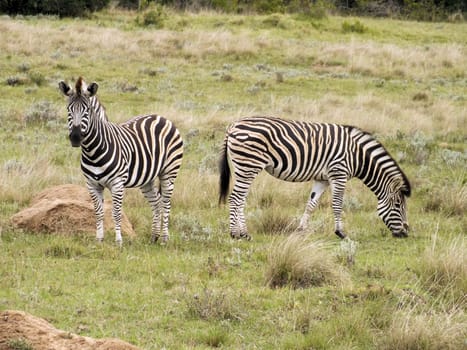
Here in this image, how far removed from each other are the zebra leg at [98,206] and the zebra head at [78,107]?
788 mm

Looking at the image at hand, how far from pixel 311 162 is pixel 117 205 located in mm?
3082

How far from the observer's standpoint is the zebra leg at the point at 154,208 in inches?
409

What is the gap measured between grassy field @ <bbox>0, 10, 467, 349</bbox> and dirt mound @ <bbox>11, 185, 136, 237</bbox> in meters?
0.19

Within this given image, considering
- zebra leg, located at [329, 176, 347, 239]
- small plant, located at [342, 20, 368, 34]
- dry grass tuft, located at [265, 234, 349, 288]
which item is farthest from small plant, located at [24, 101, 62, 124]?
small plant, located at [342, 20, 368, 34]

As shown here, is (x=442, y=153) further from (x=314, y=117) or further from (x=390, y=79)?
(x=390, y=79)

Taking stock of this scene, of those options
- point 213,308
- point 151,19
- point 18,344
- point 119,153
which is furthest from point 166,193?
point 151,19

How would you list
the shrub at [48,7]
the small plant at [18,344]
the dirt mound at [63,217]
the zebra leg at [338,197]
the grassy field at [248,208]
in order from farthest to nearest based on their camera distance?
1. the shrub at [48,7]
2. the zebra leg at [338,197]
3. the dirt mound at [63,217]
4. the grassy field at [248,208]
5. the small plant at [18,344]

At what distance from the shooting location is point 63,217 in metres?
9.98

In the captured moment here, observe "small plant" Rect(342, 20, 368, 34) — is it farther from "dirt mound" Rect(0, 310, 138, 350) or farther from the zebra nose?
"dirt mound" Rect(0, 310, 138, 350)

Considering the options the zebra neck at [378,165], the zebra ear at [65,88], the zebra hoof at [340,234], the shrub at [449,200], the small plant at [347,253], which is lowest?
the zebra hoof at [340,234]

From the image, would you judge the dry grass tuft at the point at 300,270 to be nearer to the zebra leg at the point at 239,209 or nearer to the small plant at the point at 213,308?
the small plant at the point at 213,308

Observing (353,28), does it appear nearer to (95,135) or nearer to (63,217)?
(63,217)

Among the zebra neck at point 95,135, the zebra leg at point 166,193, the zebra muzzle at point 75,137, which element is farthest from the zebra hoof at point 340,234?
the zebra muzzle at point 75,137

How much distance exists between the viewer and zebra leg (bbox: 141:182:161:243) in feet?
34.1
